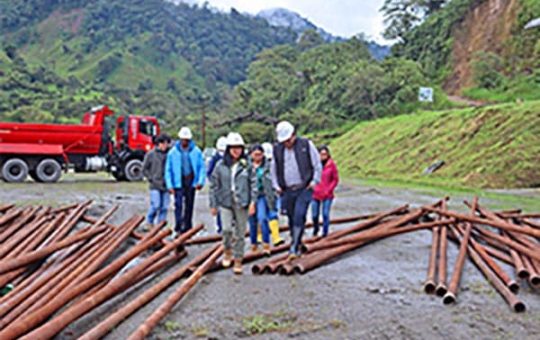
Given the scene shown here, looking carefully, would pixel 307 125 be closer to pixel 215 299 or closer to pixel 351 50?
pixel 351 50

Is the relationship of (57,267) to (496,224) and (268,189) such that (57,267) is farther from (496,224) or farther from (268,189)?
(496,224)

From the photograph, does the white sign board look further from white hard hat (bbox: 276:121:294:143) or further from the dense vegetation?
white hard hat (bbox: 276:121:294:143)

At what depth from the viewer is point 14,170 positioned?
19781 mm

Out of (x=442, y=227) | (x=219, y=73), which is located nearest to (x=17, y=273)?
(x=442, y=227)

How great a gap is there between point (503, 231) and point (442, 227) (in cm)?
89

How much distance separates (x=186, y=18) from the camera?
12750 centimetres

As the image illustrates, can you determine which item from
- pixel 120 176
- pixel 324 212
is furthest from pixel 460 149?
pixel 324 212

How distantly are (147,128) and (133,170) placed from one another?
1.78 metres

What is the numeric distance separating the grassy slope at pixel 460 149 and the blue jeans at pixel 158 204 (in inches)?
570

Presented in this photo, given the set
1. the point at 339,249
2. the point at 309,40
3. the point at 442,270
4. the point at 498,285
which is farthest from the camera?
the point at 309,40

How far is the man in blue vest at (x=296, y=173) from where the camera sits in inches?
267

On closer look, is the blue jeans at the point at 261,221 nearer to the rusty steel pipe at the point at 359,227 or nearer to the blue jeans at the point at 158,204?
the rusty steel pipe at the point at 359,227

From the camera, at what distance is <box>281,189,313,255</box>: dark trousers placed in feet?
22.4

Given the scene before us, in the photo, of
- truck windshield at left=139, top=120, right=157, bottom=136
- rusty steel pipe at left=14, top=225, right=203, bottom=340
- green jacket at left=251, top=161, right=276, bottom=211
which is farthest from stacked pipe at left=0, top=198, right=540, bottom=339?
truck windshield at left=139, top=120, right=157, bottom=136
